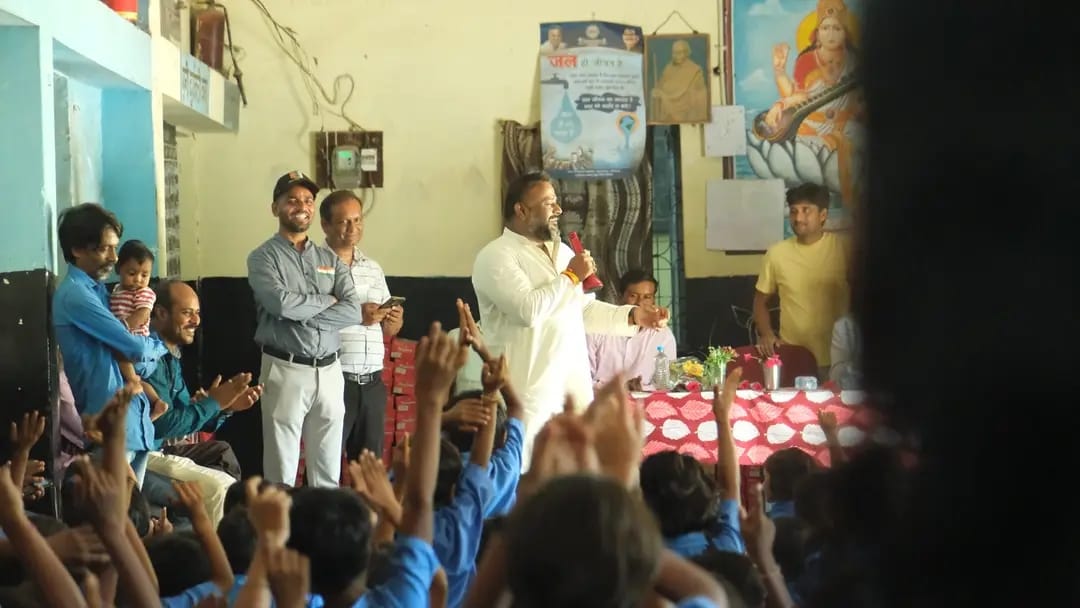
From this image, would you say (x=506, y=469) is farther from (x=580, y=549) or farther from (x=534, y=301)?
(x=534, y=301)

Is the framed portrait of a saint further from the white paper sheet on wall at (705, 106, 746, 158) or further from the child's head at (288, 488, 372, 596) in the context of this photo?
the child's head at (288, 488, 372, 596)

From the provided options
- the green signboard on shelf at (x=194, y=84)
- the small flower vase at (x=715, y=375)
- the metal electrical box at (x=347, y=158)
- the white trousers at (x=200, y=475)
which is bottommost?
the white trousers at (x=200, y=475)

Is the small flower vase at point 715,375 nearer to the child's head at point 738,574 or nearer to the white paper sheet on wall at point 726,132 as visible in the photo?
the white paper sheet on wall at point 726,132

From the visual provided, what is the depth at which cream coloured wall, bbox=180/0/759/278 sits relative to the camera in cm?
604

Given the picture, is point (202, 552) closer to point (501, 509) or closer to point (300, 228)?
point (501, 509)

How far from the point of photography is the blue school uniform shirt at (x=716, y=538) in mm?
1871

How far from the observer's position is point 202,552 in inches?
77.1

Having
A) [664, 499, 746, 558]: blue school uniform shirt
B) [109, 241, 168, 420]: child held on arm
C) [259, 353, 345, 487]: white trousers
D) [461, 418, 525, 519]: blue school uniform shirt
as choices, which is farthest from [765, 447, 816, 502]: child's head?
[259, 353, 345, 487]: white trousers

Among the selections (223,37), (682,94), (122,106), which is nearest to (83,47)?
(122,106)

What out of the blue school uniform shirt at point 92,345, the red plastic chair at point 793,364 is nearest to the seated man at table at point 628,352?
the red plastic chair at point 793,364

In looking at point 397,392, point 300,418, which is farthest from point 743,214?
point 300,418

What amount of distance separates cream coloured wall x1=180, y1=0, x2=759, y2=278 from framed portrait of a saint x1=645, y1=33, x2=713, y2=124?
7 cm

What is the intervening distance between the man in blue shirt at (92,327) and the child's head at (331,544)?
1.87m

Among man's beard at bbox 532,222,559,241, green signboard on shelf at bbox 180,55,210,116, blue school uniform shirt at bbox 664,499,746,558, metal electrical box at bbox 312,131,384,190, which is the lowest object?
blue school uniform shirt at bbox 664,499,746,558
